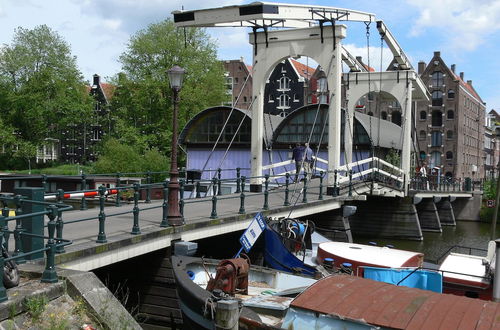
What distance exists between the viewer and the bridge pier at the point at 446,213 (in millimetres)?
31359

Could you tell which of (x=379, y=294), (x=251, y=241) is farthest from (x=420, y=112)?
(x=379, y=294)

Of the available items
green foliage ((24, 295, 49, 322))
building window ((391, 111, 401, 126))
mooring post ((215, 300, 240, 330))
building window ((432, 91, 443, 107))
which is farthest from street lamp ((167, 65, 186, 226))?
building window ((432, 91, 443, 107))

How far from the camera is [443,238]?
2589cm

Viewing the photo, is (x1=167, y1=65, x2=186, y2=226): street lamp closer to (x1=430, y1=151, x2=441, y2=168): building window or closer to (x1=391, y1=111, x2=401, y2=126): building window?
(x1=391, y1=111, x2=401, y2=126): building window

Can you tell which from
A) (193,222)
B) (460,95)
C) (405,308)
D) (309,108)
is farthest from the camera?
(460,95)

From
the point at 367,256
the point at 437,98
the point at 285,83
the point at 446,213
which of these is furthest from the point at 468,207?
the point at 367,256

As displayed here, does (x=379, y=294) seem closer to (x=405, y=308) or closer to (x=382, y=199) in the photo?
(x=405, y=308)

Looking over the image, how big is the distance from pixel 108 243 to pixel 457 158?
46660mm

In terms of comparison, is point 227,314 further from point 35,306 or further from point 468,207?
point 468,207

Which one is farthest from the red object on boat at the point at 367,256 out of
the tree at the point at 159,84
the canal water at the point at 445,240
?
the tree at the point at 159,84

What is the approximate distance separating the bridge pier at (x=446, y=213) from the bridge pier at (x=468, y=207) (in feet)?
9.09

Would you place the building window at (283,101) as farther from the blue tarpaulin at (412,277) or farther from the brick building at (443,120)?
the blue tarpaulin at (412,277)

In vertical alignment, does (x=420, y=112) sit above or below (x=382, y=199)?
above

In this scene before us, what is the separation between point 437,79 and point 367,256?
42422mm
